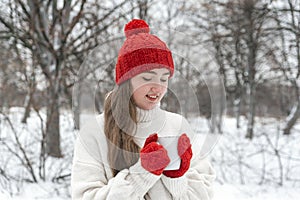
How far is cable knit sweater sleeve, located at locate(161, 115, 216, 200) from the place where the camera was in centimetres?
91

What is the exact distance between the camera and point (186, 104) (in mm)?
892

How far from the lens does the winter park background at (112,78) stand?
2.83 ft

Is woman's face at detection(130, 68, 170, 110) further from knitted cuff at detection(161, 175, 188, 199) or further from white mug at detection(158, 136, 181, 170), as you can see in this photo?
knitted cuff at detection(161, 175, 188, 199)

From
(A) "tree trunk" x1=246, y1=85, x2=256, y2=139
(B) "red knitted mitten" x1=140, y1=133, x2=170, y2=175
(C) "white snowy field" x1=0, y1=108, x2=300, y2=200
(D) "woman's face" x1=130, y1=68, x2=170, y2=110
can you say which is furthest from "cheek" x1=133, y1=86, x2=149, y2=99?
(A) "tree trunk" x1=246, y1=85, x2=256, y2=139

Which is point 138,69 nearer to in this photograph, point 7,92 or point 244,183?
point 244,183

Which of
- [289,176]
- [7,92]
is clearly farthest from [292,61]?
[7,92]

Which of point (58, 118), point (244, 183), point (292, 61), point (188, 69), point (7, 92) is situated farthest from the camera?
point (292, 61)

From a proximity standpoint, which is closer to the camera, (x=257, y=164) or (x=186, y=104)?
(x=186, y=104)

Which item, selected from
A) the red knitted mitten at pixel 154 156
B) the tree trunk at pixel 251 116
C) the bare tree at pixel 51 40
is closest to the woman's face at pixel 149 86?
the red knitted mitten at pixel 154 156

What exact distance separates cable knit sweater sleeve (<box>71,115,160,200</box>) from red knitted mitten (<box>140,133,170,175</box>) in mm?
51

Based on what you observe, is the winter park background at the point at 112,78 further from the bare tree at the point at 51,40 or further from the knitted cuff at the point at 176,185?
the knitted cuff at the point at 176,185

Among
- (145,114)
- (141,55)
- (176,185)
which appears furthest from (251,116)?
(141,55)

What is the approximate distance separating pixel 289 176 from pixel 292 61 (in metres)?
2.29

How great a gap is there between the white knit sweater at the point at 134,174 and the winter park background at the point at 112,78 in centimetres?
6
